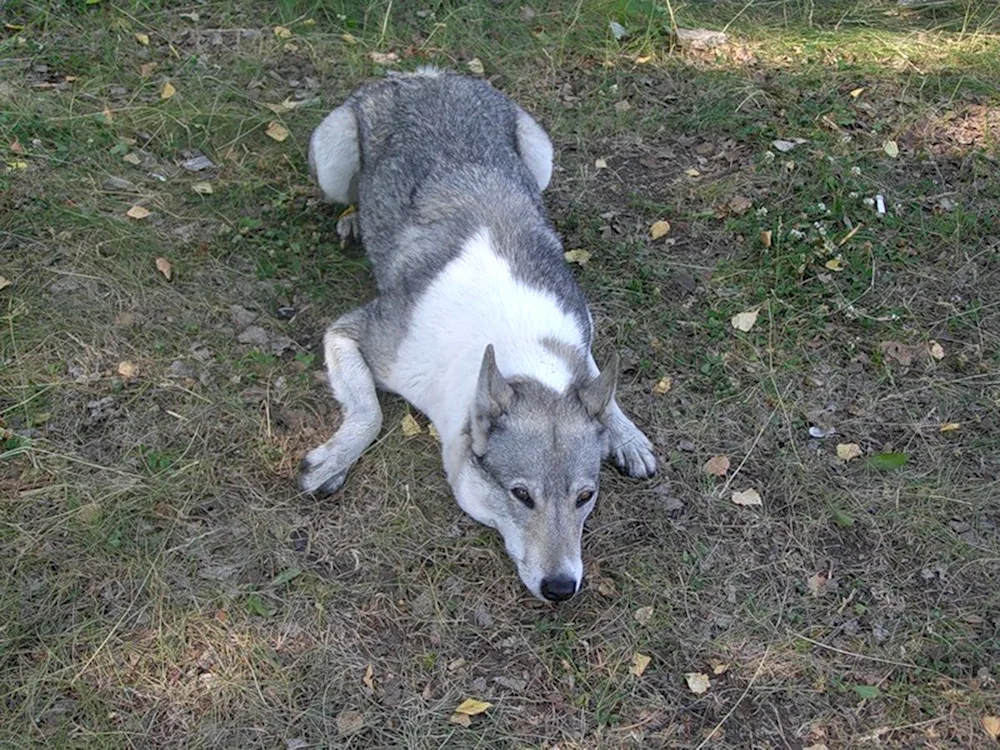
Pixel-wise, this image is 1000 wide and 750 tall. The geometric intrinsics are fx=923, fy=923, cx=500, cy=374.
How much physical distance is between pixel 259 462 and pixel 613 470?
183 centimetres

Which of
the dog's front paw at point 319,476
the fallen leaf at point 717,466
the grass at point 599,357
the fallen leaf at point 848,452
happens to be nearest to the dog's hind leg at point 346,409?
the dog's front paw at point 319,476

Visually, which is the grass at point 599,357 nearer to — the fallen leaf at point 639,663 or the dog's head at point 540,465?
the fallen leaf at point 639,663

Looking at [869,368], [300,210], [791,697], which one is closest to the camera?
[791,697]

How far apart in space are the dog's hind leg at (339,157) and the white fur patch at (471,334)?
1318 mm

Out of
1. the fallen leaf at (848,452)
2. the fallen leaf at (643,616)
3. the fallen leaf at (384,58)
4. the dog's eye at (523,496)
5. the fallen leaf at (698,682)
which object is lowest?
the fallen leaf at (698,682)

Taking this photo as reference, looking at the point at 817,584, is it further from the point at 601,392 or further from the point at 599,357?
the point at 599,357

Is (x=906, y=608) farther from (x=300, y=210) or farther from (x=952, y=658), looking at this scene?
(x=300, y=210)

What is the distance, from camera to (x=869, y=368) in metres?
5.44

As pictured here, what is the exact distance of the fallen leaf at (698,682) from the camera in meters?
4.01

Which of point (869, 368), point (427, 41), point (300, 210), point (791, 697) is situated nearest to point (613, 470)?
point (791, 697)

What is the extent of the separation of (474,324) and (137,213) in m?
2.56

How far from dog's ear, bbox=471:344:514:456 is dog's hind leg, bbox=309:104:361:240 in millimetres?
2285

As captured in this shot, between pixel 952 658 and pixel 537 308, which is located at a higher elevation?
pixel 537 308

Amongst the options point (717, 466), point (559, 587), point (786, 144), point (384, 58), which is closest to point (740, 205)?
point (786, 144)
